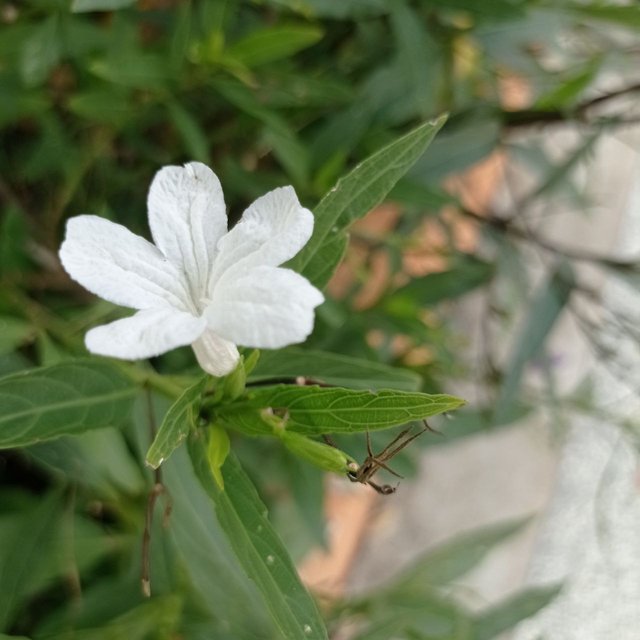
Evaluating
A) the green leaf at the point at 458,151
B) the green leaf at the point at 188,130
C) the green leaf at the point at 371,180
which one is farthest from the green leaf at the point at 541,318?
the green leaf at the point at 371,180

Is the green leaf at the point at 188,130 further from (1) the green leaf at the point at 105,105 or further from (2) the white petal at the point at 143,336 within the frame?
(2) the white petal at the point at 143,336

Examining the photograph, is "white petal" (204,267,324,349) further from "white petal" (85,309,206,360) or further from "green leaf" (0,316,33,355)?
"green leaf" (0,316,33,355)

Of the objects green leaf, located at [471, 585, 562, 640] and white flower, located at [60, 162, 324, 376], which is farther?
green leaf, located at [471, 585, 562, 640]

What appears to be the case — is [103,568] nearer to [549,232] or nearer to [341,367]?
[341,367]

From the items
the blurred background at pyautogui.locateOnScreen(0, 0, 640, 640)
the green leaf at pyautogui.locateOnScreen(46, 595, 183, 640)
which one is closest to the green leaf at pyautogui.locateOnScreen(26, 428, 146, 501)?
the blurred background at pyautogui.locateOnScreen(0, 0, 640, 640)

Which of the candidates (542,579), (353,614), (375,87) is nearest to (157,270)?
(375,87)
